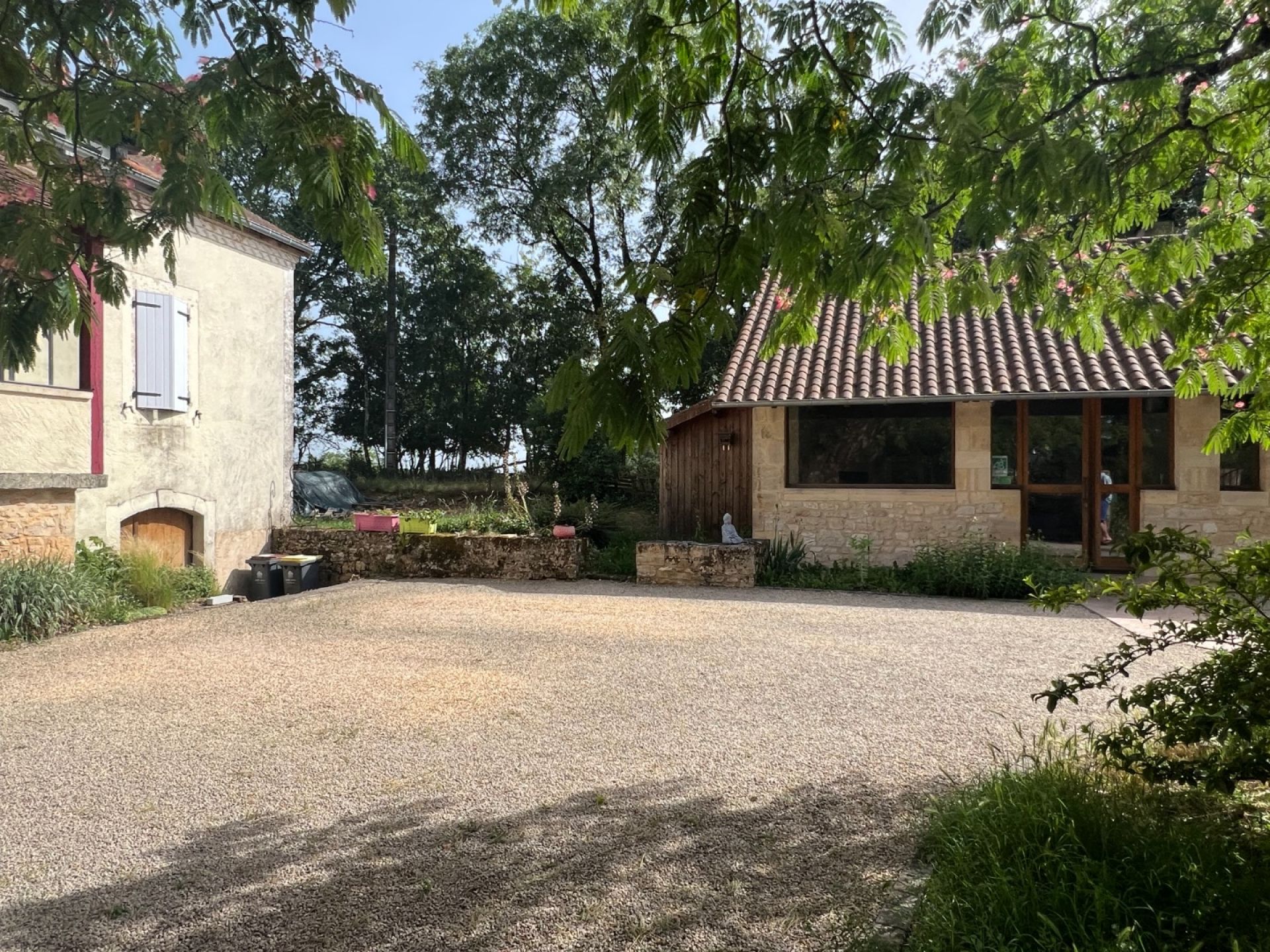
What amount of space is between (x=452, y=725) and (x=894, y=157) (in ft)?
12.2

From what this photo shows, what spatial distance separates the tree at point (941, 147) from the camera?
2.61 m

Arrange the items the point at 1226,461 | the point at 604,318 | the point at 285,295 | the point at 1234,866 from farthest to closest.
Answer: the point at 285,295, the point at 1226,461, the point at 1234,866, the point at 604,318

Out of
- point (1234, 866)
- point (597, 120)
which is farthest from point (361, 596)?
point (597, 120)

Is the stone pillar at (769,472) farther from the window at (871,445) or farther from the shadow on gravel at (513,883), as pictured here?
the shadow on gravel at (513,883)

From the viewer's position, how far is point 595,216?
2064 cm

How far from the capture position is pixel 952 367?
10.9 meters

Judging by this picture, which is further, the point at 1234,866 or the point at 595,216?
the point at 595,216

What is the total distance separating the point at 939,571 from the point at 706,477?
4072mm

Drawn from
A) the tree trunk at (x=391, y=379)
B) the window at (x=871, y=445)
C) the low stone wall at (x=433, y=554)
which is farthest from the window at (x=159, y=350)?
the tree trunk at (x=391, y=379)

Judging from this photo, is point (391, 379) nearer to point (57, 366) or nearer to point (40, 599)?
point (57, 366)

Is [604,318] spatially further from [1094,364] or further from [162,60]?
[1094,364]

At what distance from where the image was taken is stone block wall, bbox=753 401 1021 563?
10.6 m

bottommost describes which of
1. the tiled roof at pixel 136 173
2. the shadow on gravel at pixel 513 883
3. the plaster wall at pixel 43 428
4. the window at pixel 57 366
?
the shadow on gravel at pixel 513 883

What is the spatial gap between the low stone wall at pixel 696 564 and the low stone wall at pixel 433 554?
106 centimetres
